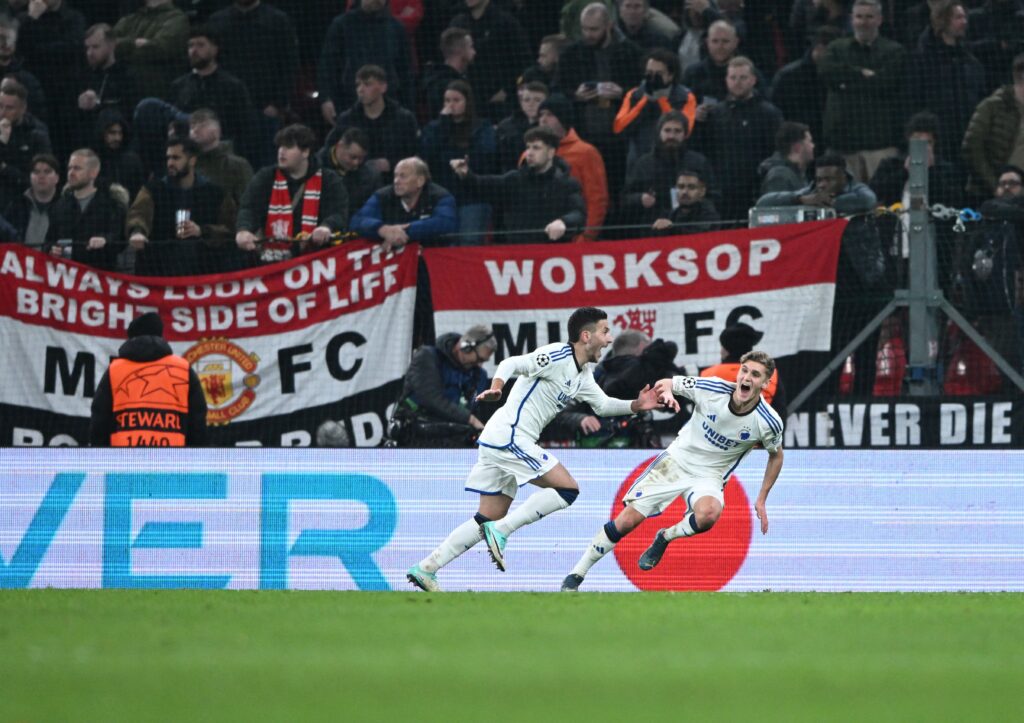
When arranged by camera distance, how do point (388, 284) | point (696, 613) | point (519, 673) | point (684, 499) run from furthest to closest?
point (388, 284) < point (684, 499) < point (696, 613) < point (519, 673)

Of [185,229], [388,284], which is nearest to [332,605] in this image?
[388,284]

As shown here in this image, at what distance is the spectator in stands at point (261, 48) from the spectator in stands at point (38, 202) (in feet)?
7.60

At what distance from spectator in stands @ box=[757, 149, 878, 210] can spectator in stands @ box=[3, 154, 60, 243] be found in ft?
22.3

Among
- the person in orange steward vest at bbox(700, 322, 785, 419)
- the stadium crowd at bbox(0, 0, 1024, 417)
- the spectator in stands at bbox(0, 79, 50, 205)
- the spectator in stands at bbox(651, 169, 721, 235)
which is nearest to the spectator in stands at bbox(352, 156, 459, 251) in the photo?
the stadium crowd at bbox(0, 0, 1024, 417)

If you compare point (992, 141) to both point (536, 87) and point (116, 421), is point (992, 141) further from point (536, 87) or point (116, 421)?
point (116, 421)

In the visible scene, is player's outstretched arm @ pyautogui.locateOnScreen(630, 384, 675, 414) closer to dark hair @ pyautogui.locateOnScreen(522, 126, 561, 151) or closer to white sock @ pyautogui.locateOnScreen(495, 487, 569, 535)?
white sock @ pyautogui.locateOnScreen(495, 487, 569, 535)

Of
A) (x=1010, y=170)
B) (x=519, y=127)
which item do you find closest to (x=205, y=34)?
(x=519, y=127)

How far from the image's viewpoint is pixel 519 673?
7.15 meters

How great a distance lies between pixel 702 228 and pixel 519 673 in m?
8.38

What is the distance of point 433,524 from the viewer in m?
13.0

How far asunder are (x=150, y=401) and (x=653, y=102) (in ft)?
18.2

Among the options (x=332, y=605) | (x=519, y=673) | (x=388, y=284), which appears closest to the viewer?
(x=519, y=673)

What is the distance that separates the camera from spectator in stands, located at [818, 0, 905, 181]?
52.4 ft

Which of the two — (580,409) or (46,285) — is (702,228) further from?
(46,285)
